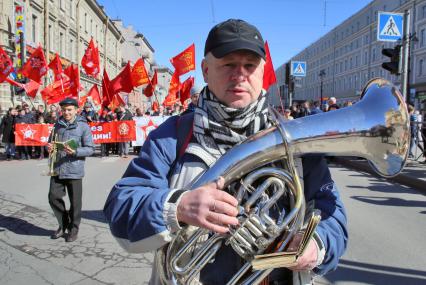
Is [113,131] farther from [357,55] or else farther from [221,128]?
[357,55]

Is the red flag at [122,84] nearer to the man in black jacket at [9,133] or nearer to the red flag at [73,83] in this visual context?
the red flag at [73,83]

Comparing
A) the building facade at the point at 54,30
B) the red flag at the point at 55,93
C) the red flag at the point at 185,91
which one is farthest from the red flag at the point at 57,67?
the red flag at the point at 185,91

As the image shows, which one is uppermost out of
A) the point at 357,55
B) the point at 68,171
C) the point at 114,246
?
the point at 357,55

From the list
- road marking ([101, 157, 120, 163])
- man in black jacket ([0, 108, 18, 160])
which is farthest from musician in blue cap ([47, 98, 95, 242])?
man in black jacket ([0, 108, 18, 160])

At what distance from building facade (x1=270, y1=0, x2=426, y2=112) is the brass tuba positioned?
1892 inches

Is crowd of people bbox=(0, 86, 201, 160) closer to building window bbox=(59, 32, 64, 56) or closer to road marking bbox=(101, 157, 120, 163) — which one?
road marking bbox=(101, 157, 120, 163)

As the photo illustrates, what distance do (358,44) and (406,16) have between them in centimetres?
7333

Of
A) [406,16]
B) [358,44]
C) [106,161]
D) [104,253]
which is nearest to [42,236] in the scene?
[104,253]

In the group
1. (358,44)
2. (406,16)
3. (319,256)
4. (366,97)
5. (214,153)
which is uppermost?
(358,44)

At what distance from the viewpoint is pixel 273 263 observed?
1.22 m

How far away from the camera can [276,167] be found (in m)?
1.32

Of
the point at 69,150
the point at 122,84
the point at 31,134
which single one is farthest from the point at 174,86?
the point at 69,150

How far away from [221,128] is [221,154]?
10 cm

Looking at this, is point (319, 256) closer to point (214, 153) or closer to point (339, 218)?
point (339, 218)
